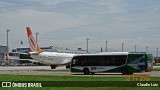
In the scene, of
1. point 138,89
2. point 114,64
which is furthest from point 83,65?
point 138,89

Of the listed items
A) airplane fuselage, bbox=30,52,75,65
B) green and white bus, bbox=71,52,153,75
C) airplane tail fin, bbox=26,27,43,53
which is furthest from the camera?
airplane tail fin, bbox=26,27,43,53

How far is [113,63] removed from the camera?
149 feet

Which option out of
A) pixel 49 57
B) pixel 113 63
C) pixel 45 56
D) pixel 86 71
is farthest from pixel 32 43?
pixel 113 63

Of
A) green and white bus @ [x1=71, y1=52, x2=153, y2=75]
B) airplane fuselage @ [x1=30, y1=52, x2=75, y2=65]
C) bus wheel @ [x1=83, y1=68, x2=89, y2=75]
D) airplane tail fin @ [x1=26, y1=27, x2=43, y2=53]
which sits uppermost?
airplane tail fin @ [x1=26, y1=27, x2=43, y2=53]

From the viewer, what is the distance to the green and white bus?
4459 centimetres

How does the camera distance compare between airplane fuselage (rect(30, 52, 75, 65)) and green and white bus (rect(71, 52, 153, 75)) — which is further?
airplane fuselage (rect(30, 52, 75, 65))

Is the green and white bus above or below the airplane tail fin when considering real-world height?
below

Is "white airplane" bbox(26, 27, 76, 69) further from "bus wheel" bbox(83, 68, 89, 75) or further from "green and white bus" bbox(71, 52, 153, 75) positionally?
"bus wheel" bbox(83, 68, 89, 75)

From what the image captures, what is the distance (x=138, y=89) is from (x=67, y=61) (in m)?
63.9

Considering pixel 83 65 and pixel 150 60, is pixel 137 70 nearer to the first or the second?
pixel 150 60

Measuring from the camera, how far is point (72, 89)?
1945 cm

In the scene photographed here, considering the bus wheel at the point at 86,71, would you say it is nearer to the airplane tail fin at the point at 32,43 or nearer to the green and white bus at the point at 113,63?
the green and white bus at the point at 113,63

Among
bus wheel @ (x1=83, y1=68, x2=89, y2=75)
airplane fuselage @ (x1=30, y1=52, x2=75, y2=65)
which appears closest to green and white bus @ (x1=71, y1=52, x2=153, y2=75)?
bus wheel @ (x1=83, y1=68, x2=89, y2=75)

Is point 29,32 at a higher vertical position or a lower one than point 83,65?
higher
